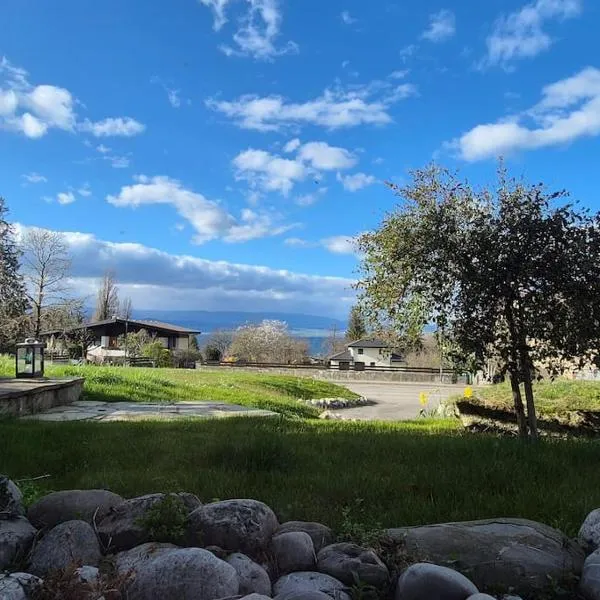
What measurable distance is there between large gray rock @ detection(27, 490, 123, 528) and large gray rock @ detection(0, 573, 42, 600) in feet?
2.23

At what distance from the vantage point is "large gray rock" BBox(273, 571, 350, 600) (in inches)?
98.5

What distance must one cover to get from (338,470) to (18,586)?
2.86 metres

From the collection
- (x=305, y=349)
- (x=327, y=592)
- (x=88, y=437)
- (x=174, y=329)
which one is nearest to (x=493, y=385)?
(x=88, y=437)

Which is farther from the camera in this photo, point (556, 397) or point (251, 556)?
point (556, 397)

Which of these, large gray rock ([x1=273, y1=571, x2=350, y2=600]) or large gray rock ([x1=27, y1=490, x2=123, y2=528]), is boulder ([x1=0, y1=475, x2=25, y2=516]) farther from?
large gray rock ([x1=273, y1=571, x2=350, y2=600])

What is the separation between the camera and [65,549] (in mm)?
2773

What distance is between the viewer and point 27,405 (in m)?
9.39

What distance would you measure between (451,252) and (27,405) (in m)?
7.24

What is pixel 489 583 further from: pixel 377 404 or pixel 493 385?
pixel 377 404

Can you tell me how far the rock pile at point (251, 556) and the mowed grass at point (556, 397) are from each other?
21.4 ft

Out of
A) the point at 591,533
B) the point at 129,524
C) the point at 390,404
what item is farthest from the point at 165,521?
the point at 390,404

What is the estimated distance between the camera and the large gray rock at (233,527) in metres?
2.87

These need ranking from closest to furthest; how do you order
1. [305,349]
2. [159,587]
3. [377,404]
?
[159,587] < [377,404] < [305,349]

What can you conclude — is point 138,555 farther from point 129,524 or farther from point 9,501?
point 9,501
